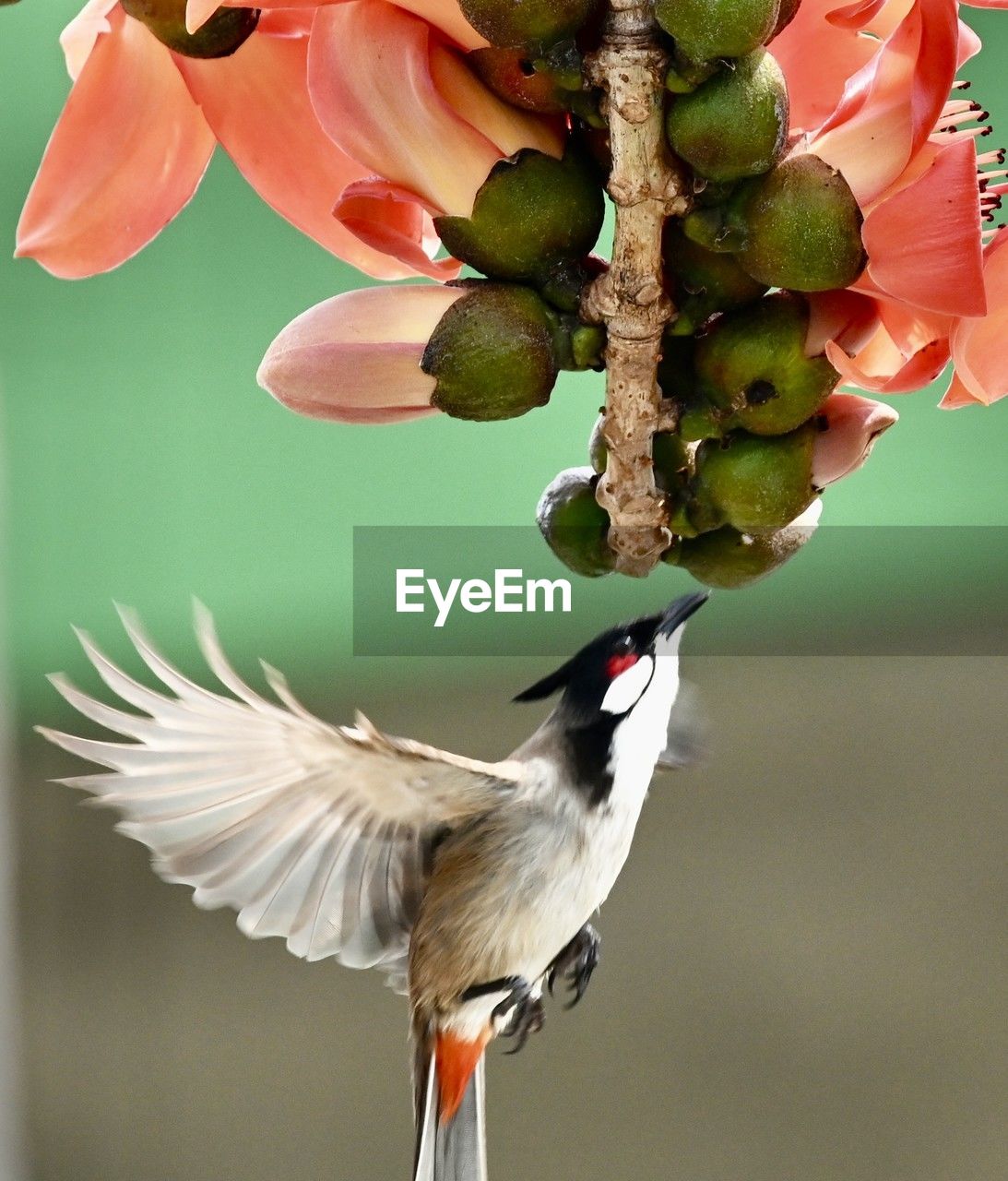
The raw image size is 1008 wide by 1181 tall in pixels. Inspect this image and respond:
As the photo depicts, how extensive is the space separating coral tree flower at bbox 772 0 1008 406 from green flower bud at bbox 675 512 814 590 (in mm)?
47

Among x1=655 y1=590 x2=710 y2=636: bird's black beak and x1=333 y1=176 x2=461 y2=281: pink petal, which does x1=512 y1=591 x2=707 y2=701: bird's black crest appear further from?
x1=333 y1=176 x2=461 y2=281: pink petal

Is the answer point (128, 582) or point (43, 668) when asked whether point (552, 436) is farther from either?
point (43, 668)

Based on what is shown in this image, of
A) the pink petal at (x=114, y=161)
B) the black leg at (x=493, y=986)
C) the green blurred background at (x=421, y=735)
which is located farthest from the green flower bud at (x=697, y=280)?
the green blurred background at (x=421, y=735)

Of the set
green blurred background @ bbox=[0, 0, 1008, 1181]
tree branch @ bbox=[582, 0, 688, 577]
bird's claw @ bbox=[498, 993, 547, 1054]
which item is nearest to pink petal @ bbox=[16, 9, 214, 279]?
tree branch @ bbox=[582, 0, 688, 577]

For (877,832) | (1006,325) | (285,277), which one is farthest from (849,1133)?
(1006,325)

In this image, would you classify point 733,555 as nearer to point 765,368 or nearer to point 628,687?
point 765,368

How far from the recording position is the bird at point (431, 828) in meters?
0.47

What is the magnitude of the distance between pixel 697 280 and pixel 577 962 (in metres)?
0.47

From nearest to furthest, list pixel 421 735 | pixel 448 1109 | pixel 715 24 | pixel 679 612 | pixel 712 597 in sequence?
1. pixel 715 24
2. pixel 679 612
3. pixel 448 1109
4. pixel 712 597
5. pixel 421 735

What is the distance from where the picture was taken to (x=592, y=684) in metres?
0.52

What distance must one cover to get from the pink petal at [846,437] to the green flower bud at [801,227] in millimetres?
41

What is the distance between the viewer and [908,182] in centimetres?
23

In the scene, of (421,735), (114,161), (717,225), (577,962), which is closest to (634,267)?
(717,225)

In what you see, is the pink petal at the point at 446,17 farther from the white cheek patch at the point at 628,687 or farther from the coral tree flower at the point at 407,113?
the white cheek patch at the point at 628,687
